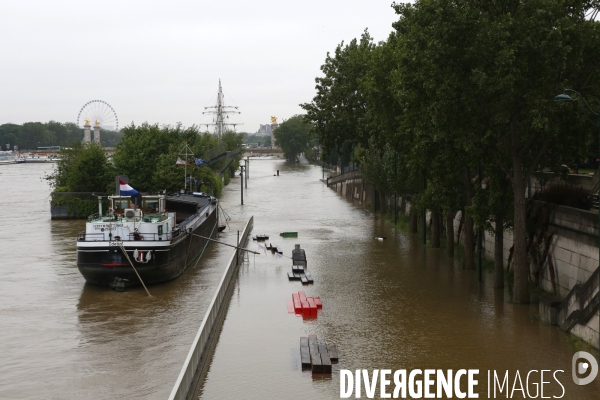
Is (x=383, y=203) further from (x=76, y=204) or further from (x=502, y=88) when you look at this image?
(x=502, y=88)

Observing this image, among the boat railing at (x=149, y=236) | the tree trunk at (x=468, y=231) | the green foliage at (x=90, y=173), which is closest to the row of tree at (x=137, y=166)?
the green foliage at (x=90, y=173)

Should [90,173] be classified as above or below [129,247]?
above

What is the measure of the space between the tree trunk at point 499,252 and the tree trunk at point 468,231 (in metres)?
3.05

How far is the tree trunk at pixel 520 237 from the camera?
2814cm

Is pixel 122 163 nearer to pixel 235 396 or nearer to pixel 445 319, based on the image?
pixel 445 319

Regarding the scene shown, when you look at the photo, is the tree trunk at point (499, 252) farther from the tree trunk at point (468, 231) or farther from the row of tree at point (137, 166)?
the row of tree at point (137, 166)

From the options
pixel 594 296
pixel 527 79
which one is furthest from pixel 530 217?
pixel 594 296

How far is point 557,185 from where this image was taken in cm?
3048

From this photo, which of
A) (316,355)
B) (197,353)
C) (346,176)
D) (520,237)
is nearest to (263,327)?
(316,355)

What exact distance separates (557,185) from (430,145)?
17.6 ft

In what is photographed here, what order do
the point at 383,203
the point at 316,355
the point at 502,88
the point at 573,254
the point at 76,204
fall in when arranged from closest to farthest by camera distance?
1. the point at 316,355
2. the point at 502,88
3. the point at 573,254
4. the point at 76,204
5. the point at 383,203

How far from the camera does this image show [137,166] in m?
72.9

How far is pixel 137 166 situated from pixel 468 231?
Answer: 44.1 meters

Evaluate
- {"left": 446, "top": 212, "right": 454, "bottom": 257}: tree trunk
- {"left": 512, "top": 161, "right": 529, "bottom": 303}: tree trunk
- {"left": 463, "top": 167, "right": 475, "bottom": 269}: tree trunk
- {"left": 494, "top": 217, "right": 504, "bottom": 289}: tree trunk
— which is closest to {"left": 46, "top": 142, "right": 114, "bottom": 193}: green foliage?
{"left": 446, "top": 212, "right": 454, "bottom": 257}: tree trunk
